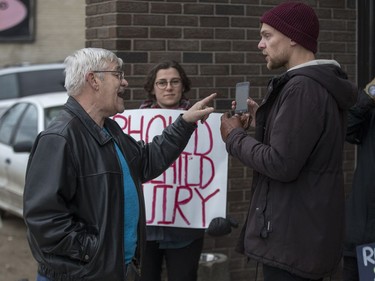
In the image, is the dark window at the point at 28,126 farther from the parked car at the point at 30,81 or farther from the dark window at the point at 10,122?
the parked car at the point at 30,81

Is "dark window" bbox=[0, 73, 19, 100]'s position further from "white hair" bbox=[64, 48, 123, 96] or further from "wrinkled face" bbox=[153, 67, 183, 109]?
"white hair" bbox=[64, 48, 123, 96]

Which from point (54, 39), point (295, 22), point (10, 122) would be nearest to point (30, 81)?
point (10, 122)

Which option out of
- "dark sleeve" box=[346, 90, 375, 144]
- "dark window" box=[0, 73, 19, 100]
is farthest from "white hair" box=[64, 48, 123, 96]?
"dark window" box=[0, 73, 19, 100]

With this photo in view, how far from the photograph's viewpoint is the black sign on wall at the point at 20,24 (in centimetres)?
2138

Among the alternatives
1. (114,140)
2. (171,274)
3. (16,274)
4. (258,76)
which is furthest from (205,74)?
(16,274)

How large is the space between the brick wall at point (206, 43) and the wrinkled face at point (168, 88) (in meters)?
0.81

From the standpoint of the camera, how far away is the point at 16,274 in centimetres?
750

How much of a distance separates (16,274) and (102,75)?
14.6ft

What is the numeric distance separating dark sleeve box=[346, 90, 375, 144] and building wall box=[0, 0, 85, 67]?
17069mm

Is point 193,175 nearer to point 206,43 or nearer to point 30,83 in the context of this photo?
point 206,43

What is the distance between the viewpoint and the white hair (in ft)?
11.4

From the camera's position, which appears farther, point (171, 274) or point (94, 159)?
point (171, 274)

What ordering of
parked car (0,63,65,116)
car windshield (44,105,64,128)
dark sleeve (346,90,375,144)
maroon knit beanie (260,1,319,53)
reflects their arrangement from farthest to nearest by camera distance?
parked car (0,63,65,116)
car windshield (44,105,64,128)
dark sleeve (346,90,375,144)
maroon knit beanie (260,1,319,53)

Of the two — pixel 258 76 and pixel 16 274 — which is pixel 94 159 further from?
pixel 16 274
